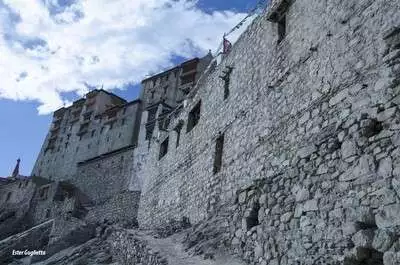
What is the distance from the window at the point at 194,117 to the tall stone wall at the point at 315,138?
3.48 m

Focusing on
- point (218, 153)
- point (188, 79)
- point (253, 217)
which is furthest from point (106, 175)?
point (253, 217)

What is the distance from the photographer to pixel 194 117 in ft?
54.2

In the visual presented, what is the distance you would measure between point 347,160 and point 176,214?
9.41 metres

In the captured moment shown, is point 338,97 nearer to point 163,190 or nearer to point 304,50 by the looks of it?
point 304,50

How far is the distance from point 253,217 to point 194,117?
29.1 ft

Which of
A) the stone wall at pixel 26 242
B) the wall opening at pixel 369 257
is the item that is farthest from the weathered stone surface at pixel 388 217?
the stone wall at pixel 26 242

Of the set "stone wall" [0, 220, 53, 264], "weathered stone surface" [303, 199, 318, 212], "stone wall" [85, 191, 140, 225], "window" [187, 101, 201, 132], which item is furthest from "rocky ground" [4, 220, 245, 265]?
"stone wall" [85, 191, 140, 225]

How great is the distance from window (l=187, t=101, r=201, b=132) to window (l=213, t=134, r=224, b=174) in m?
3.36

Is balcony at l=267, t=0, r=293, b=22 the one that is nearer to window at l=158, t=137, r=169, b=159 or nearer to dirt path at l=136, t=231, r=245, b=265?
dirt path at l=136, t=231, r=245, b=265

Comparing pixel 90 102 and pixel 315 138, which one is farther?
pixel 90 102

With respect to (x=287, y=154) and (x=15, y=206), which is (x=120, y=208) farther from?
(x=15, y=206)

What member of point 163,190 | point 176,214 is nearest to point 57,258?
point 163,190

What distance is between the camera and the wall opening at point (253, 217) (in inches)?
315

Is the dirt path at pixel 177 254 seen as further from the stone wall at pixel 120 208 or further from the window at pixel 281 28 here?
the stone wall at pixel 120 208
